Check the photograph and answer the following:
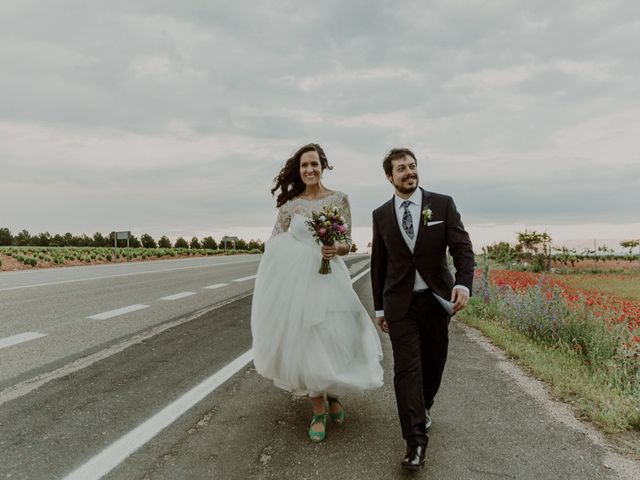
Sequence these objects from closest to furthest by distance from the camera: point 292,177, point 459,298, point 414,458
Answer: point 414,458, point 459,298, point 292,177

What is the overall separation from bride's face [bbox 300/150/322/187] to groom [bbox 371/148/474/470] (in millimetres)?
678

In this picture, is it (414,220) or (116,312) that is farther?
(116,312)

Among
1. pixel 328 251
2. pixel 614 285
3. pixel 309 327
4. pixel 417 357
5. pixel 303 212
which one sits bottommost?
pixel 614 285

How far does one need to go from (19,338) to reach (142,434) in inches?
181

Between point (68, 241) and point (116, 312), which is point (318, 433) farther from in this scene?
point (68, 241)

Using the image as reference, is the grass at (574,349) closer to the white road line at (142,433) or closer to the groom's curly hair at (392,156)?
the groom's curly hair at (392,156)

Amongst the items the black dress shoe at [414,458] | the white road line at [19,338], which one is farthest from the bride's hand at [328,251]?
the white road line at [19,338]

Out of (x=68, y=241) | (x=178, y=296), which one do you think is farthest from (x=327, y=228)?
(x=68, y=241)

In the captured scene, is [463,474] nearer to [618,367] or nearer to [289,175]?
[289,175]

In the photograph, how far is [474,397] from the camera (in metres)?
4.86

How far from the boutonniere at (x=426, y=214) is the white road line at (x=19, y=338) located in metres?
6.06

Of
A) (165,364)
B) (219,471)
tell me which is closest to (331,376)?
(219,471)

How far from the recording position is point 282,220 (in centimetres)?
436

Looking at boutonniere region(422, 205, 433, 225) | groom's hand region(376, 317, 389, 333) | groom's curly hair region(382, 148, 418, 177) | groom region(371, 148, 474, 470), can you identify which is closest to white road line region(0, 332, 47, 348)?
groom's hand region(376, 317, 389, 333)
